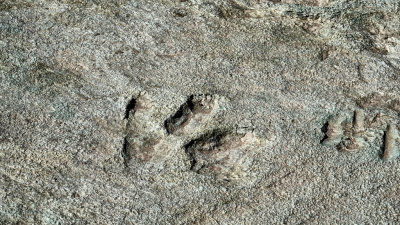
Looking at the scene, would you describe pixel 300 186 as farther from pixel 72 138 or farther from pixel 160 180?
pixel 72 138

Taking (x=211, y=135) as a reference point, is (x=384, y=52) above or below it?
above

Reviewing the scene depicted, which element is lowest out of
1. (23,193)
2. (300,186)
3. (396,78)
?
(23,193)

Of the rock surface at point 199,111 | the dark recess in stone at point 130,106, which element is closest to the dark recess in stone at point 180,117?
the rock surface at point 199,111

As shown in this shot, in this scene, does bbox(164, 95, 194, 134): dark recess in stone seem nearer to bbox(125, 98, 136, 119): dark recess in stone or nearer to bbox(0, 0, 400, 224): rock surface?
bbox(0, 0, 400, 224): rock surface

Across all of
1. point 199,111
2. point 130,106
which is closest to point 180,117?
point 199,111

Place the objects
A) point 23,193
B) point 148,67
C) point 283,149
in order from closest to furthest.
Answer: point 23,193 → point 283,149 → point 148,67

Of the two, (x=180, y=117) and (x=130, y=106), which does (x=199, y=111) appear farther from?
(x=130, y=106)

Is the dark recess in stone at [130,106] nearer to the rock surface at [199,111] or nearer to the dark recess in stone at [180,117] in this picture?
the rock surface at [199,111]

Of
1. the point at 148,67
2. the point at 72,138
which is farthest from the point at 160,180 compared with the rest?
the point at 148,67

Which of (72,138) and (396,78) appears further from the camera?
(396,78)
